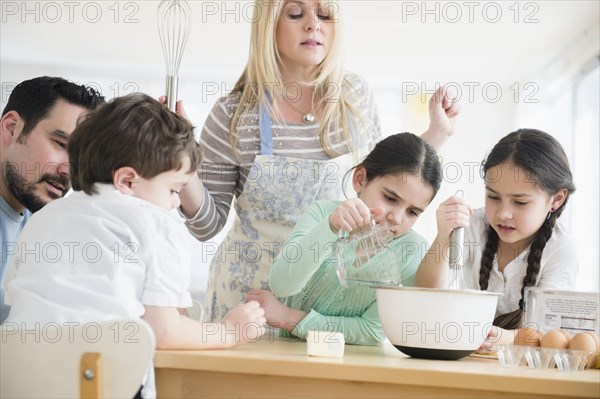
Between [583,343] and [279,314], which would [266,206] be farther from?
Answer: [583,343]

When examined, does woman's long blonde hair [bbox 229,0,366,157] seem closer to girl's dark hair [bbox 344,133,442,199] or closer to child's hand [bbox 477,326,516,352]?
girl's dark hair [bbox 344,133,442,199]

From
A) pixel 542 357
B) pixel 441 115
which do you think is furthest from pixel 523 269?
pixel 542 357

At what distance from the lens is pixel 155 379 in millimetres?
1077

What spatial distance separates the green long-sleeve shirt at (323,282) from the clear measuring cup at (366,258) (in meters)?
0.03

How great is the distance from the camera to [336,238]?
1373 mm

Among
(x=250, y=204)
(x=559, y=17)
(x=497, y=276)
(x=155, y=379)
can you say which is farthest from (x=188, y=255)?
(x=559, y=17)

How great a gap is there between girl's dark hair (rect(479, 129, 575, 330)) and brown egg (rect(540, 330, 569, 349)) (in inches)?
16.8

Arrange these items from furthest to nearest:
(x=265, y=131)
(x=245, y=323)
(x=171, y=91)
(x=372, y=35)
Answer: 1. (x=372, y=35)
2. (x=265, y=131)
3. (x=171, y=91)
4. (x=245, y=323)

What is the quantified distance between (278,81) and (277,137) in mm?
127

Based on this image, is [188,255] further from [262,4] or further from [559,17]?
[559,17]

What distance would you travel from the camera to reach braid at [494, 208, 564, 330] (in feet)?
5.16

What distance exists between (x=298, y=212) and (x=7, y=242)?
605mm

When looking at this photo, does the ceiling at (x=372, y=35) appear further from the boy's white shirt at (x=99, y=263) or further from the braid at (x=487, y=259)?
the boy's white shirt at (x=99, y=263)

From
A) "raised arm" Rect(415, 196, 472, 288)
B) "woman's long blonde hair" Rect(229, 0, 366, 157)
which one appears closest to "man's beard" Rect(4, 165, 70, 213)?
"woman's long blonde hair" Rect(229, 0, 366, 157)
